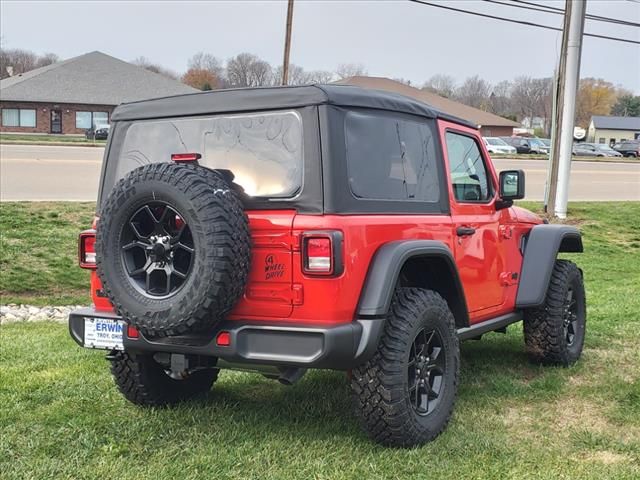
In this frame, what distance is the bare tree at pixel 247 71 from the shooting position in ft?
178

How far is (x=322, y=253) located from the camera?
138 inches

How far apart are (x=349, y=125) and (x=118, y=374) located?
215cm

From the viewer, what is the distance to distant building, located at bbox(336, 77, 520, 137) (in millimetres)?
57550

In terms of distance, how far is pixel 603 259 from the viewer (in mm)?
13016

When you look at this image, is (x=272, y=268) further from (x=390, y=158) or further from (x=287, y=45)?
(x=287, y=45)

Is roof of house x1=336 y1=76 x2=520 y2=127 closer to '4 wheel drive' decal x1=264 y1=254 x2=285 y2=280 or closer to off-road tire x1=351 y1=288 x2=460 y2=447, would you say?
off-road tire x1=351 y1=288 x2=460 y2=447

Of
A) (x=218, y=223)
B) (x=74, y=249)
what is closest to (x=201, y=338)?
(x=218, y=223)

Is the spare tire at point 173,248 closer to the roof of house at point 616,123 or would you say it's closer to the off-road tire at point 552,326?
the off-road tire at point 552,326

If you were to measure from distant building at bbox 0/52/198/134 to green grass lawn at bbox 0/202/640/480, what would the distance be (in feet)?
158

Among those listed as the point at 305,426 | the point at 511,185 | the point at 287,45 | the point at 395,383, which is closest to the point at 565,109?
the point at 287,45

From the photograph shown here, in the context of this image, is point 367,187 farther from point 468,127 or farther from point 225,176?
point 468,127

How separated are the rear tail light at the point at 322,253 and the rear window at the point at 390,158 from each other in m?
0.39

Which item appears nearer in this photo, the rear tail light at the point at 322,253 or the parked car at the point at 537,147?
the rear tail light at the point at 322,253

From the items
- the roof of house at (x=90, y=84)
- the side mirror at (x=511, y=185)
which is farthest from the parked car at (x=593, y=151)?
the side mirror at (x=511, y=185)
